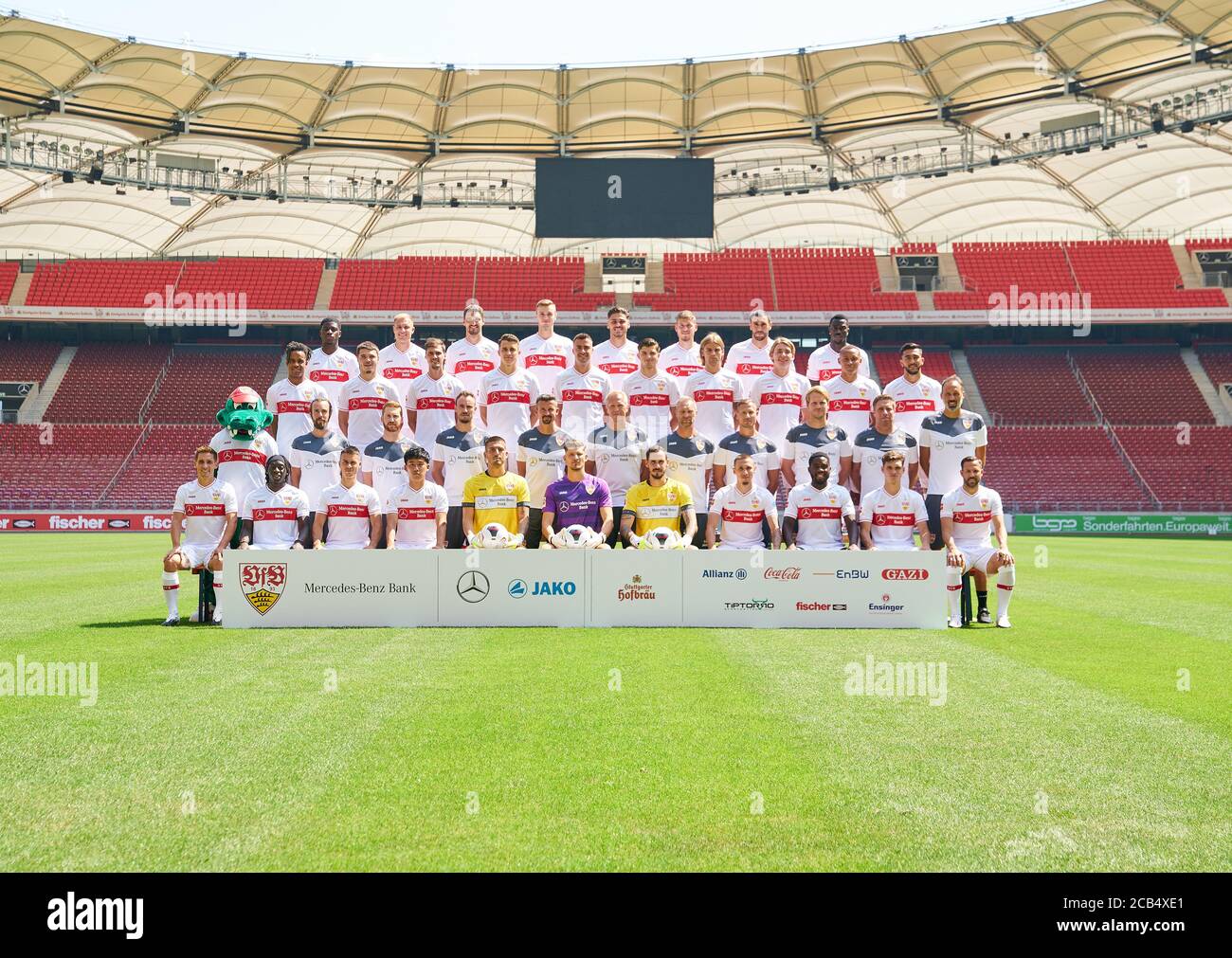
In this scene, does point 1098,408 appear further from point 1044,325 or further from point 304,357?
point 304,357

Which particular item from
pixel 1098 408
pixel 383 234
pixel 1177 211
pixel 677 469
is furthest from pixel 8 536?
pixel 1177 211

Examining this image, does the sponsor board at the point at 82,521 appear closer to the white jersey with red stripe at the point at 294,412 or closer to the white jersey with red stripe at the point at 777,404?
the white jersey with red stripe at the point at 294,412

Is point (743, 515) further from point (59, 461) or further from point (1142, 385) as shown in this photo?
point (1142, 385)

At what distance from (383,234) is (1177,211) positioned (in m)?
36.2

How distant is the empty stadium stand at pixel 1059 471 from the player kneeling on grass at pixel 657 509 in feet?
95.9

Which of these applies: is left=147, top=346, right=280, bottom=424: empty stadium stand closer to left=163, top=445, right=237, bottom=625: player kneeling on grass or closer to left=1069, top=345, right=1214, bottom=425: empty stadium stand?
left=163, top=445, right=237, bottom=625: player kneeling on grass

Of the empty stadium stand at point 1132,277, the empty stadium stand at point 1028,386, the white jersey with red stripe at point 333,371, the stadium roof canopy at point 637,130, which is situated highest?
the stadium roof canopy at point 637,130

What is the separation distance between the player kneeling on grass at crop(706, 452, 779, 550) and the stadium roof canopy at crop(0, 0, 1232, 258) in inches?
1338

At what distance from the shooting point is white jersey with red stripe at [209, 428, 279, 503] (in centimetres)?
1155

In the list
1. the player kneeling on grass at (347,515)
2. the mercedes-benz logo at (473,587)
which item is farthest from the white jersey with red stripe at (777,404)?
the player kneeling on grass at (347,515)

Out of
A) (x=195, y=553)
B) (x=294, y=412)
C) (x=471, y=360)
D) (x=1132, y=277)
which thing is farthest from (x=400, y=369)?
(x=1132, y=277)

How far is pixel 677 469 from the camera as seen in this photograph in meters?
11.6

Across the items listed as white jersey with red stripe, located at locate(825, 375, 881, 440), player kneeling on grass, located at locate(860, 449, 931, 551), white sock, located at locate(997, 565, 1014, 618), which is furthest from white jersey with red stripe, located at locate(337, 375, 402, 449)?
white sock, located at locate(997, 565, 1014, 618)
